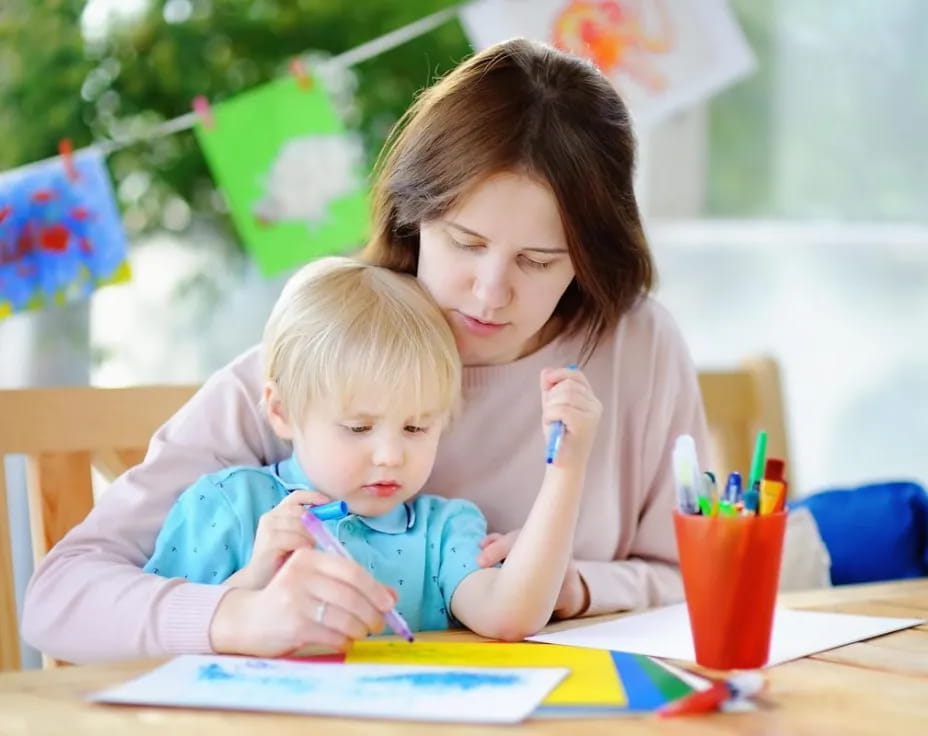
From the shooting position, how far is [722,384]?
2.07m

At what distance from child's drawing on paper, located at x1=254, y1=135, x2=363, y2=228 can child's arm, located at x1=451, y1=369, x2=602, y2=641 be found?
1.02 metres

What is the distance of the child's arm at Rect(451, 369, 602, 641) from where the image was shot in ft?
3.87

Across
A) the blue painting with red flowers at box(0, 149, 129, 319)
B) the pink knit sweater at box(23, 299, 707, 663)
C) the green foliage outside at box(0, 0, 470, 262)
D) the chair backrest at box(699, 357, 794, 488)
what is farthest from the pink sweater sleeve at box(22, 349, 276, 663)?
the green foliage outside at box(0, 0, 470, 262)

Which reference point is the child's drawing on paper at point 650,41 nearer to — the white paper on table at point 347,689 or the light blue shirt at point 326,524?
the light blue shirt at point 326,524

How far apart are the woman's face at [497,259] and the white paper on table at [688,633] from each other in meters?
0.32

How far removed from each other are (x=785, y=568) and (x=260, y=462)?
2.54ft

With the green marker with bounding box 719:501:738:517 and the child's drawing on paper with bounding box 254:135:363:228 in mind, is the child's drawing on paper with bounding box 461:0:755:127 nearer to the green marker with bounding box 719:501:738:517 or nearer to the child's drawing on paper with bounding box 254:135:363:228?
the child's drawing on paper with bounding box 254:135:363:228

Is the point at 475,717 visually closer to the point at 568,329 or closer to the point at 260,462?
the point at 260,462

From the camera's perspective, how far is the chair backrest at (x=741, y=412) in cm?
207

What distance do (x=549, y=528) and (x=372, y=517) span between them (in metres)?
0.20

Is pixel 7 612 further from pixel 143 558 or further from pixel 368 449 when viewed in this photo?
pixel 368 449

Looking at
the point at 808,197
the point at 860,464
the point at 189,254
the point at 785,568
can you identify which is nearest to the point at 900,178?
the point at 808,197

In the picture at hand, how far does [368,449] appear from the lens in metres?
1.24

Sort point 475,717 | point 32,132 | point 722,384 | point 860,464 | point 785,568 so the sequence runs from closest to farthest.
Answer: point 475,717, point 785,568, point 722,384, point 32,132, point 860,464
